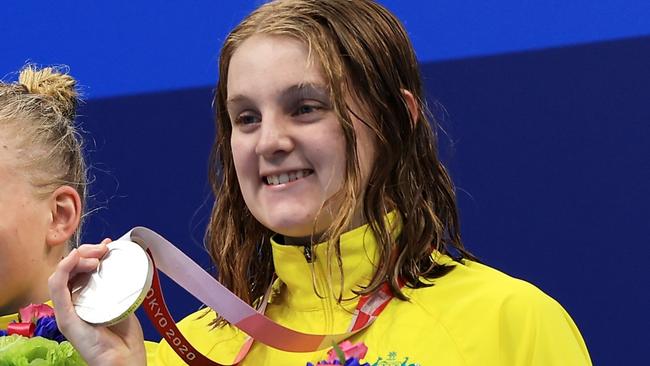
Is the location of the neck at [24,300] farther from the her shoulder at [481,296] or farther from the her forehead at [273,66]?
the her shoulder at [481,296]

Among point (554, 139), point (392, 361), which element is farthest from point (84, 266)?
point (554, 139)

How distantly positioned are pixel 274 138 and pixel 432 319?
0.32 meters

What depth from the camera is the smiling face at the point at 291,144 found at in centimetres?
179

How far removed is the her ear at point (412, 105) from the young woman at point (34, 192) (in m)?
0.66

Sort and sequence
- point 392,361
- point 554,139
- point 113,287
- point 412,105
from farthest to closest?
point 554,139
point 412,105
point 392,361
point 113,287

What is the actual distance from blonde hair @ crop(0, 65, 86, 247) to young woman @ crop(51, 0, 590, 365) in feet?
1.45

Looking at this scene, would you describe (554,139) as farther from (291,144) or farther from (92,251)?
(92,251)

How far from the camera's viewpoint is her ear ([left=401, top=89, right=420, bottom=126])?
1895 mm

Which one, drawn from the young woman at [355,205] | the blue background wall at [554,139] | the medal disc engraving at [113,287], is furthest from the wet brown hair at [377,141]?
the blue background wall at [554,139]

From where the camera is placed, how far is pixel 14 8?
10.2 ft

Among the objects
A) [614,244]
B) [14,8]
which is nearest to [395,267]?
[614,244]

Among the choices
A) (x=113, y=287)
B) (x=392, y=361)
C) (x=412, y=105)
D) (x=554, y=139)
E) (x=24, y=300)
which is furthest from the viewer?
(x=554, y=139)

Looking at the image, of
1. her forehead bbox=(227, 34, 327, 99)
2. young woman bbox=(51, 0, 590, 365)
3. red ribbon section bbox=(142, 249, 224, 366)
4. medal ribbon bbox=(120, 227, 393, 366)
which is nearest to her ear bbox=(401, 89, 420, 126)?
young woman bbox=(51, 0, 590, 365)

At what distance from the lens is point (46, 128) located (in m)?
2.29
